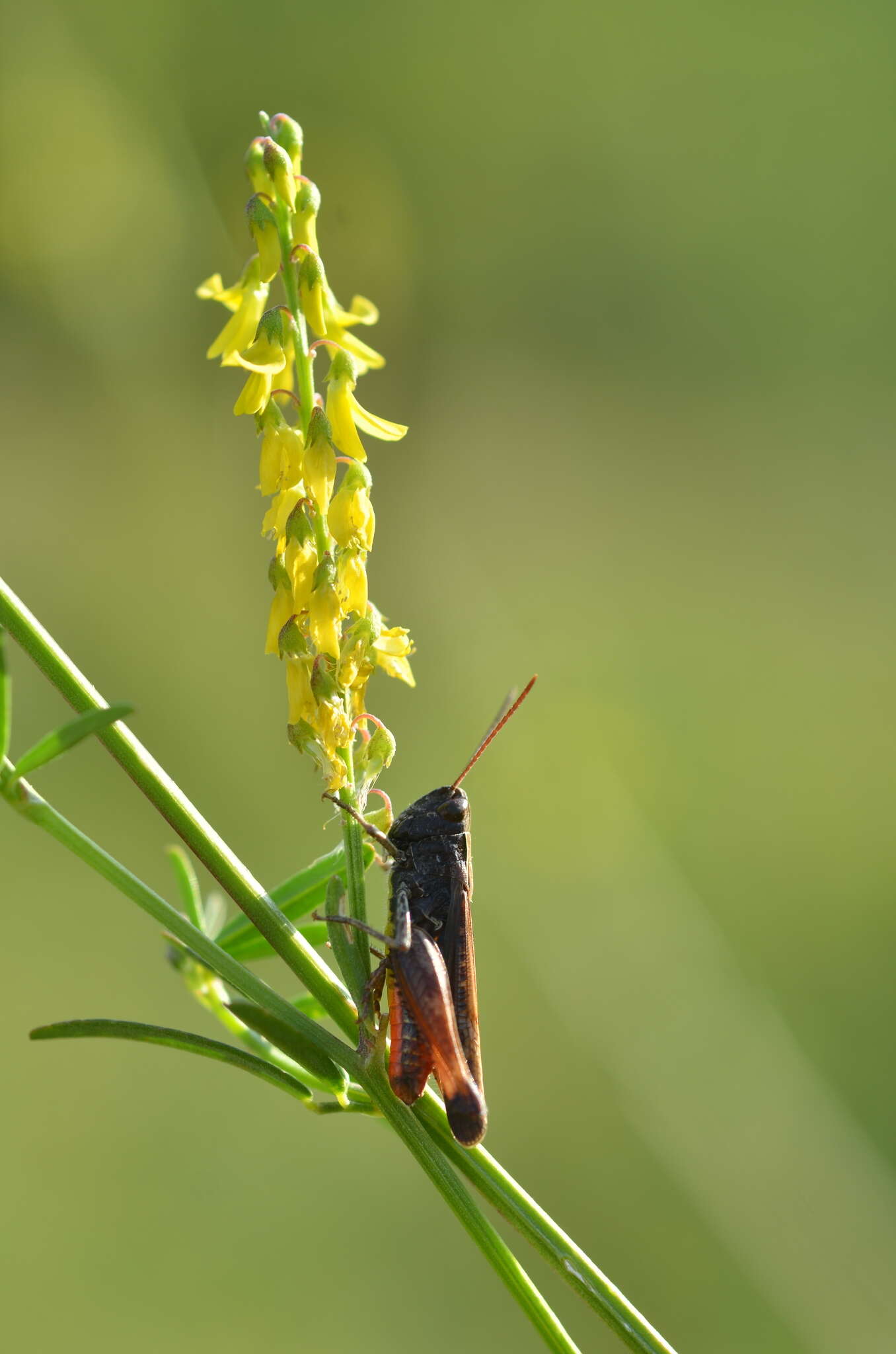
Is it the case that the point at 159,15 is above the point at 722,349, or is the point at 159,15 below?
above

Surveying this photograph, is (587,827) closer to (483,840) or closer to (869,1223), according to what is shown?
(483,840)

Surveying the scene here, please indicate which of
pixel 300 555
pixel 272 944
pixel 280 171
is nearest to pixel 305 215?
pixel 280 171

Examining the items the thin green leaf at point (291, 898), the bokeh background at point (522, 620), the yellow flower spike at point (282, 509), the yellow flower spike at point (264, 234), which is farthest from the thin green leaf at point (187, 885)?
the bokeh background at point (522, 620)

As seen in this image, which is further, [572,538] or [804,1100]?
[572,538]

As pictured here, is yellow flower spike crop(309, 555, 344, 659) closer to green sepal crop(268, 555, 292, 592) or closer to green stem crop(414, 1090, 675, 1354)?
green sepal crop(268, 555, 292, 592)

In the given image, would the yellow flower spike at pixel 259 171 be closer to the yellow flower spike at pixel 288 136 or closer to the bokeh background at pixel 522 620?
the yellow flower spike at pixel 288 136

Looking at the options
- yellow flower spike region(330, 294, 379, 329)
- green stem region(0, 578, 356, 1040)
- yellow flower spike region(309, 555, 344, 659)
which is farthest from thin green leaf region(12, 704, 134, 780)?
yellow flower spike region(330, 294, 379, 329)

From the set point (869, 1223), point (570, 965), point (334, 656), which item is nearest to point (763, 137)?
point (570, 965)
